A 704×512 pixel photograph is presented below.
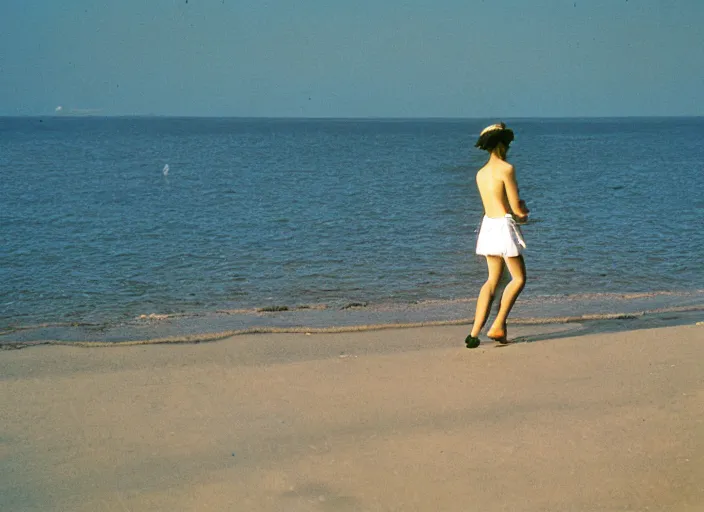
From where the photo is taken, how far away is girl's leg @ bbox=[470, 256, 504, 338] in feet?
20.4

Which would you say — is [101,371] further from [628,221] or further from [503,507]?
[628,221]

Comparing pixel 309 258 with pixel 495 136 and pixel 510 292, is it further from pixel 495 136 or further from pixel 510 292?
pixel 495 136

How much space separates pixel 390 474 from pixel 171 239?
502 inches

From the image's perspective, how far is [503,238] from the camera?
6.07 metres

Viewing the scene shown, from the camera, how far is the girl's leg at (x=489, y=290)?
6.21m

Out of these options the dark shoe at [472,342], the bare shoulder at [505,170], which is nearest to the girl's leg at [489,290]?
the dark shoe at [472,342]

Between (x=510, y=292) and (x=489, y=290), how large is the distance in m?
0.16

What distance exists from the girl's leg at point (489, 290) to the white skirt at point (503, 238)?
9cm

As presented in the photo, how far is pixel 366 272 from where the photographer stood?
1200 centimetres

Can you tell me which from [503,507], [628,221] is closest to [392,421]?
[503,507]

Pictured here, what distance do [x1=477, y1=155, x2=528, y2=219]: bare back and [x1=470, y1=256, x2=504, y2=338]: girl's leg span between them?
1.10 ft

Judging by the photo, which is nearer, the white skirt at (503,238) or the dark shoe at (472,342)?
the white skirt at (503,238)

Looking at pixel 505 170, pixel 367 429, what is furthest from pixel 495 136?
pixel 367 429

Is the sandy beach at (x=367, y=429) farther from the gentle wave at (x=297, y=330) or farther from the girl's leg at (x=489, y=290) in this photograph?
the gentle wave at (x=297, y=330)
